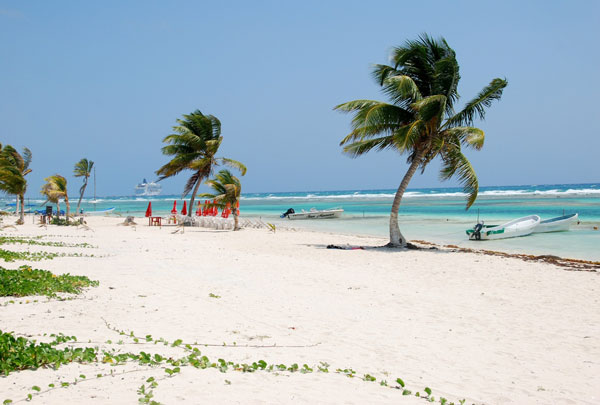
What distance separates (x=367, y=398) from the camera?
3.53 meters

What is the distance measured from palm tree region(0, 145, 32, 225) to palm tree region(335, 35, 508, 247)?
47.5 ft

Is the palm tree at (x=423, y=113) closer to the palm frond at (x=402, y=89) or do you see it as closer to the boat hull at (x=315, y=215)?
the palm frond at (x=402, y=89)

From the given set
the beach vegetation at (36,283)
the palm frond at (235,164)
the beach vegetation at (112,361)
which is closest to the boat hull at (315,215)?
the palm frond at (235,164)

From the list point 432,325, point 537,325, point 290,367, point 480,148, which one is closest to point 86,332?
point 290,367

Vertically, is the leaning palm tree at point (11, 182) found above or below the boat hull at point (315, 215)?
above

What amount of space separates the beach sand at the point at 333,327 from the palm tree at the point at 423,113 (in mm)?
4884

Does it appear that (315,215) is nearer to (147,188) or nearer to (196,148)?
(196,148)

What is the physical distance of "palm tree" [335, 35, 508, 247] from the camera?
14.0 m

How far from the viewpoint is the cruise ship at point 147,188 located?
17175 cm

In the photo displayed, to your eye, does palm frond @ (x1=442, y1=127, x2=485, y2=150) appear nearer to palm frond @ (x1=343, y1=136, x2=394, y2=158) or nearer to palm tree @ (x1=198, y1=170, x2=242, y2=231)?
palm frond @ (x1=343, y1=136, x2=394, y2=158)

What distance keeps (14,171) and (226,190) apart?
417 inches

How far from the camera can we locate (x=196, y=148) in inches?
1029

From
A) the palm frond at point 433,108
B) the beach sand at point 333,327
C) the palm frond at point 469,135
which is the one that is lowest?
the beach sand at point 333,327

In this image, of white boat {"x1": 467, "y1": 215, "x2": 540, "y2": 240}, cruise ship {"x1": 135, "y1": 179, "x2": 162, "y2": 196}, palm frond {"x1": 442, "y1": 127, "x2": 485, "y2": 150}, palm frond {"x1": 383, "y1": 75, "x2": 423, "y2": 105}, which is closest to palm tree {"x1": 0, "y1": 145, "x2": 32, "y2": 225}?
palm frond {"x1": 383, "y1": 75, "x2": 423, "y2": 105}
